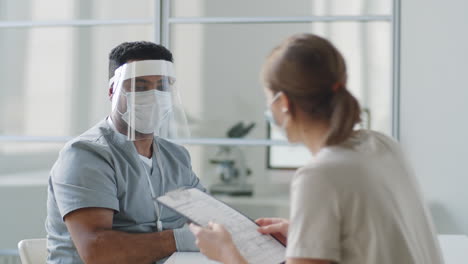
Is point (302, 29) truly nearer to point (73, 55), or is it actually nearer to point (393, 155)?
point (73, 55)

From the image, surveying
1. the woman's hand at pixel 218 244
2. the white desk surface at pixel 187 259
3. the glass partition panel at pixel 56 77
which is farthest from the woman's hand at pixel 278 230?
the glass partition panel at pixel 56 77

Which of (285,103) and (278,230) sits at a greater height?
(285,103)

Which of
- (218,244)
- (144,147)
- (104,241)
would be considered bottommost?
(104,241)

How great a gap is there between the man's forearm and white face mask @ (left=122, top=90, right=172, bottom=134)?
372 mm

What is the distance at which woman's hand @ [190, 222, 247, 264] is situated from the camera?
133 cm

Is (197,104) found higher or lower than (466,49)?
lower

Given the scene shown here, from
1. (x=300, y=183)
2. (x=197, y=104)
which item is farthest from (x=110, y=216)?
(x=197, y=104)

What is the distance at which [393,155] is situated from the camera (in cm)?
125

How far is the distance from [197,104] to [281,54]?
104 inches

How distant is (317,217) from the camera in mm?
1104

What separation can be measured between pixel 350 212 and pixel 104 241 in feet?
3.11

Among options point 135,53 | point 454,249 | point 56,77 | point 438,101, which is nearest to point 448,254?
point 454,249

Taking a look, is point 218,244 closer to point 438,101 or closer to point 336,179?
point 336,179

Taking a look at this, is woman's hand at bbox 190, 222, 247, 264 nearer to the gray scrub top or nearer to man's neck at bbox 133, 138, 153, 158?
the gray scrub top
